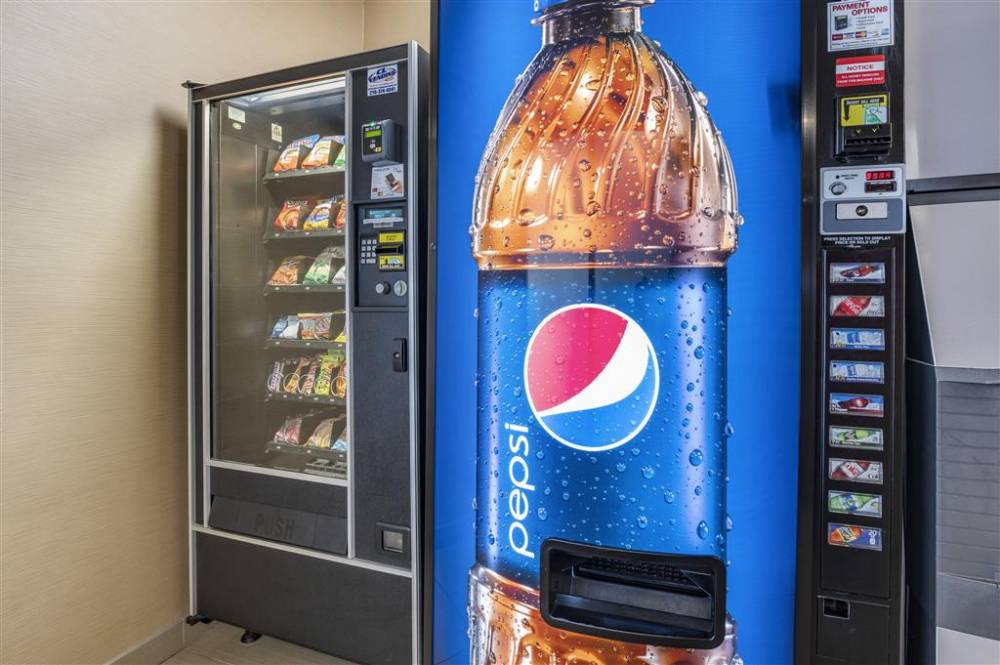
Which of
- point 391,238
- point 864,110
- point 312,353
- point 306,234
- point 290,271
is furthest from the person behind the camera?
point 312,353

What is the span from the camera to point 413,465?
5.81 ft

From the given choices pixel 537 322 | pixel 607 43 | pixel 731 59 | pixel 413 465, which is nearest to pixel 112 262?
pixel 413 465

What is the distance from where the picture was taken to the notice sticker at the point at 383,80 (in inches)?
70.3

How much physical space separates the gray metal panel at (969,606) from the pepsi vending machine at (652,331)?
28 cm

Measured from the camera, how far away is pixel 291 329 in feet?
7.41

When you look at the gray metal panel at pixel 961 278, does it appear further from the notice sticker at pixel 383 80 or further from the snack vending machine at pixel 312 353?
the notice sticker at pixel 383 80

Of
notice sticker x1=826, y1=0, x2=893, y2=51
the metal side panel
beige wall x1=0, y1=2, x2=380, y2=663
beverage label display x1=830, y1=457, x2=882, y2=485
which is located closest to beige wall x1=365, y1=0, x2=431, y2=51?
beige wall x1=0, y1=2, x2=380, y2=663

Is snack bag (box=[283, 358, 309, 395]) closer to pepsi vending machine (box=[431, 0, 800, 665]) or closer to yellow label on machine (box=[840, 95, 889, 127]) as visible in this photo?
pepsi vending machine (box=[431, 0, 800, 665])

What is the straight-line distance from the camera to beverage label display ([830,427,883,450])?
99cm

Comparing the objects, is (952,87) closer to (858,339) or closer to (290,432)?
(858,339)

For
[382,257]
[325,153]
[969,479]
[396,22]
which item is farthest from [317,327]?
[969,479]

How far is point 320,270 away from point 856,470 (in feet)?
5.98

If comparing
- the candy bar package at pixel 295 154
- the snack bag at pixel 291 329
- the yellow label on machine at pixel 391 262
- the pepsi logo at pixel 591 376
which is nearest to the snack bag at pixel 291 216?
the candy bar package at pixel 295 154

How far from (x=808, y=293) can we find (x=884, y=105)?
0.33 metres
